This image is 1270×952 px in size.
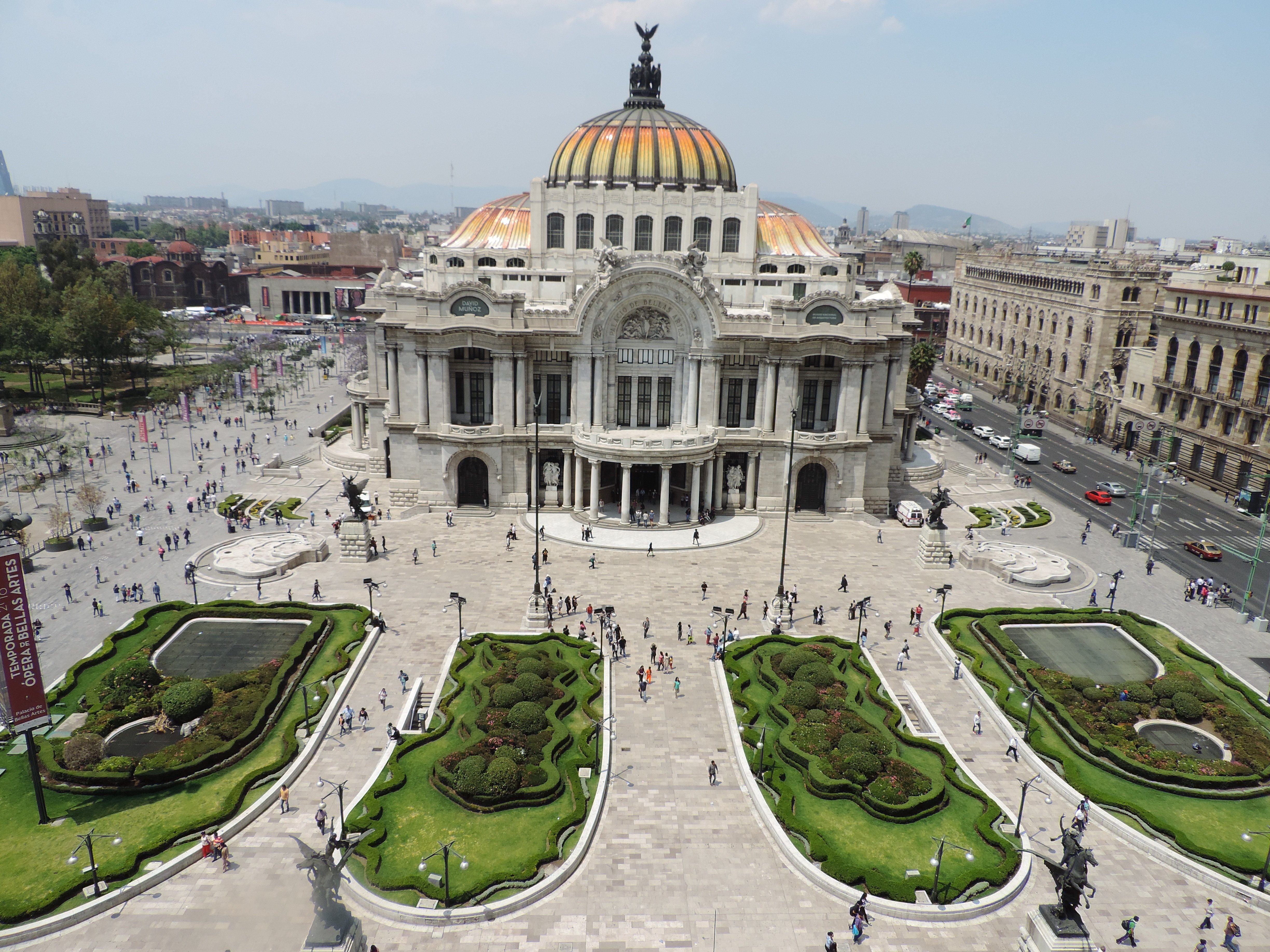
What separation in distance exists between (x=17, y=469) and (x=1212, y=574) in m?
106

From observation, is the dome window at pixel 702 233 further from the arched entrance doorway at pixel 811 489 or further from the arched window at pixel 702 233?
the arched entrance doorway at pixel 811 489

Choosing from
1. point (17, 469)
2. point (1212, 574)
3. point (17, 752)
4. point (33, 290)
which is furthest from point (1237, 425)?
point (33, 290)

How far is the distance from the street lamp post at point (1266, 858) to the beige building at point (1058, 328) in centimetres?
8413

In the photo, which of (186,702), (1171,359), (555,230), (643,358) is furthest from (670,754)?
(1171,359)

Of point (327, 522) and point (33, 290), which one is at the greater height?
point (33, 290)

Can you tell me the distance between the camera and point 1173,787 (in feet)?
129

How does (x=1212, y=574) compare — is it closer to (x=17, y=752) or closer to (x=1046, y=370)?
(x=1046, y=370)

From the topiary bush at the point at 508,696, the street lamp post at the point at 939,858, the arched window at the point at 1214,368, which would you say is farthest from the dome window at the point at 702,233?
the street lamp post at the point at 939,858

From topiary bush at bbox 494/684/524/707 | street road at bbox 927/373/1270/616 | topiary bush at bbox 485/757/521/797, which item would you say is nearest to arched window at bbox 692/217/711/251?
street road at bbox 927/373/1270/616

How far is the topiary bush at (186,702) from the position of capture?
137 ft

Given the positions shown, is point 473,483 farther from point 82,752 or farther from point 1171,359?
point 1171,359

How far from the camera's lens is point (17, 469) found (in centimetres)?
8481

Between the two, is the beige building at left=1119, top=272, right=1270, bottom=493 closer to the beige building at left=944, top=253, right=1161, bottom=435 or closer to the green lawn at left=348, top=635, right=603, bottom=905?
the beige building at left=944, top=253, right=1161, bottom=435

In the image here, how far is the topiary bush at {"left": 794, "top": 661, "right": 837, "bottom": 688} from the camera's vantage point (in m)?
46.2
